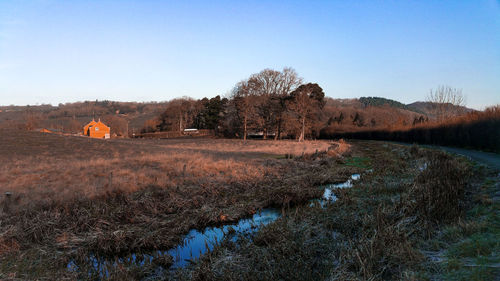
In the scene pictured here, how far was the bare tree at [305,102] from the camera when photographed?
161 ft

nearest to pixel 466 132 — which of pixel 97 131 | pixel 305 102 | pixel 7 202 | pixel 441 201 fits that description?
pixel 305 102

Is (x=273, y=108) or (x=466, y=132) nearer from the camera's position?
(x=466, y=132)

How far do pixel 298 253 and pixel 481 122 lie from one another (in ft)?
89.2

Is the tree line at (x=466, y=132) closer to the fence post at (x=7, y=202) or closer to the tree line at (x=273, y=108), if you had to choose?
the tree line at (x=273, y=108)

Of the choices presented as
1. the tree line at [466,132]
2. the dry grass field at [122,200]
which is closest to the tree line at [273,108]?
the tree line at [466,132]

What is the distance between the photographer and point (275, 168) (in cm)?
1975

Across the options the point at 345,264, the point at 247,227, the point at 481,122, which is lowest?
the point at 247,227

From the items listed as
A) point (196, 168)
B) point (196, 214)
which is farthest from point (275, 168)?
point (196, 214)

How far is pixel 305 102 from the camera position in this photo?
4906 cm

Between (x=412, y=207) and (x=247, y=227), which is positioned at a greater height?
(x=412, y=207)

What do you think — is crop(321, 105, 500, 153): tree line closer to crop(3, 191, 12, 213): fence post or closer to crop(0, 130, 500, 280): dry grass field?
crop(0, 130, 500, 280): dry grass field

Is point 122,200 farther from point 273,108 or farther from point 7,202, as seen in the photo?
point 273,108

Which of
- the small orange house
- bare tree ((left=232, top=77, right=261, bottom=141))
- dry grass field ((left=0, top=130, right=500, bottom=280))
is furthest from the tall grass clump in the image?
the small orange house

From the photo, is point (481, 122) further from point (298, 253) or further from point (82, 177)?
point (82, 177)
